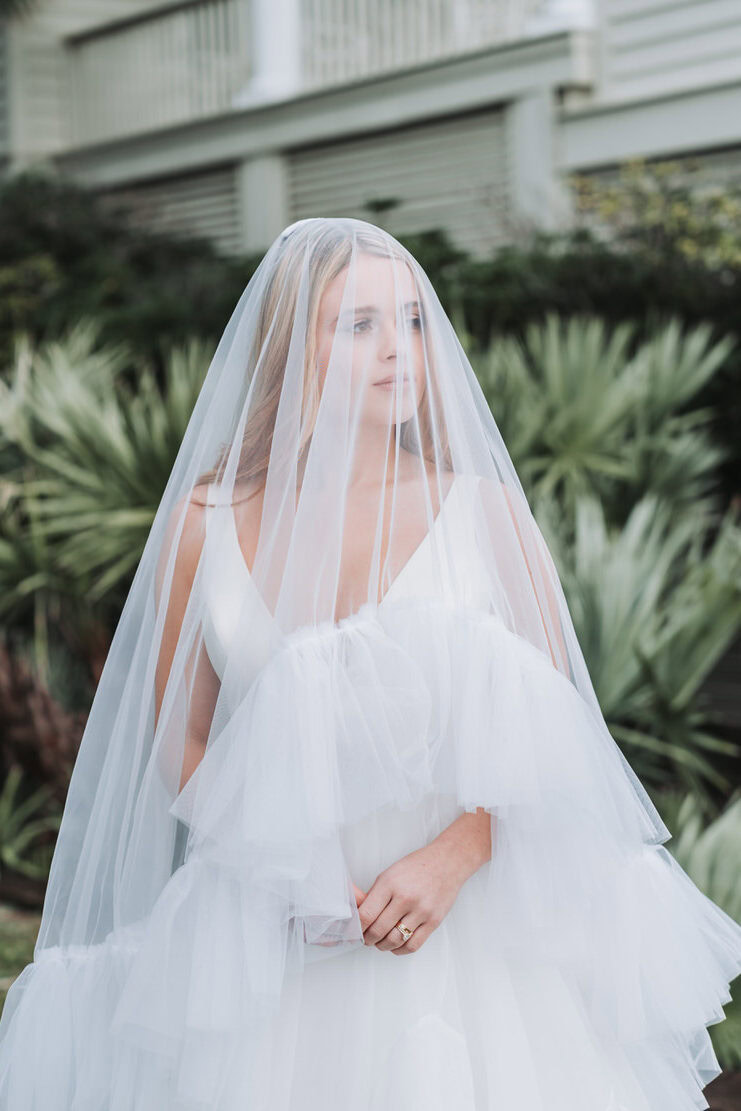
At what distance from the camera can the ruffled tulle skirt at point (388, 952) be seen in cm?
184

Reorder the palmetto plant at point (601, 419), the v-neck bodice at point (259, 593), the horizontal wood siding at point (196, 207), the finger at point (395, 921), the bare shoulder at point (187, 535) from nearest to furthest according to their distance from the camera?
the finger at point (395, 921), the v-neck bodice at point (259, 593), the bare shoulder at point (187, 535), the palmetto plant at point (601, 419), the horizontal wood siding at point (196, 207)

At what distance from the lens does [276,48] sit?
463 inches

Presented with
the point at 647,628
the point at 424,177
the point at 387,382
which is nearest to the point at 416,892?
the point at 387,382

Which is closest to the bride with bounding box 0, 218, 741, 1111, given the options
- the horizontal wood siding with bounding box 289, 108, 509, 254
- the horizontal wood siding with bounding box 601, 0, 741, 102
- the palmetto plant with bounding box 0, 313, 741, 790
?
the palmetto plant with bounding box 0, 313, 741, 790

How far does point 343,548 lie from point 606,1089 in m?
0.85

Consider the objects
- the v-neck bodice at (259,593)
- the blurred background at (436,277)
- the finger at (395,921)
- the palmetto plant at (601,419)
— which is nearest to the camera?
the finger at (395,921)

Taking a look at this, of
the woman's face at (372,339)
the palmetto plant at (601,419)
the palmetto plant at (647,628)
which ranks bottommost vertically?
the palmetto plant at (647,628)

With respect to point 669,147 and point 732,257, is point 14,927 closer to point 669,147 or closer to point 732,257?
point 732,257

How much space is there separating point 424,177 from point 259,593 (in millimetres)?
9404

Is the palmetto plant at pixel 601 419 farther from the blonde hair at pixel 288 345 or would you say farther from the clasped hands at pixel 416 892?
the clasped hands at pixel 416 892

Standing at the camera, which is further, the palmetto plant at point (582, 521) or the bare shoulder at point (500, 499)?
the palmetto plant at point (582, 521)

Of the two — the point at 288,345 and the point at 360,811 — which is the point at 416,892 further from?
the point at 288,345

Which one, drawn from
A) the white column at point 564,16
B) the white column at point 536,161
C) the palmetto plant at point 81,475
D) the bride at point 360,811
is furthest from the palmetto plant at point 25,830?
the white column at point 564,16

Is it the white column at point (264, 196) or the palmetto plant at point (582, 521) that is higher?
the white column at point (264, 196)
